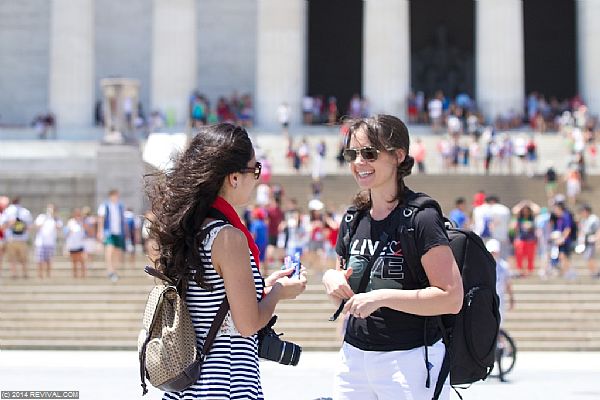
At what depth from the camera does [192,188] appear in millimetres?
4973

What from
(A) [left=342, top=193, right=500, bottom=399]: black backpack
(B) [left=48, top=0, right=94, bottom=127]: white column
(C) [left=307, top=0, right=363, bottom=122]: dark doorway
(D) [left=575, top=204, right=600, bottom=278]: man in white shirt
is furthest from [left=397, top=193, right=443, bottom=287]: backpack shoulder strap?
(C) [left=307, top=0, right=363, bottom=122]: dark doorway

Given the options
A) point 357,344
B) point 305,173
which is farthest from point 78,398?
point 305,173

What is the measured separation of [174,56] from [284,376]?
3228 cm

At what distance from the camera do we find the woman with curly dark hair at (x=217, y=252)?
481 cm

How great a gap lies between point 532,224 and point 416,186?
9975 millimetres

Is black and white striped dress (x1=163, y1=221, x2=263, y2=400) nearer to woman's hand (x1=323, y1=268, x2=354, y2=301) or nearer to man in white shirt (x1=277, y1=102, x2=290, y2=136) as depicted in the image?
woman's hand (x1=323, y1=268, x2=354, y2=301)

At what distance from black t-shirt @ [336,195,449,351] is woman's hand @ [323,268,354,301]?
79mm

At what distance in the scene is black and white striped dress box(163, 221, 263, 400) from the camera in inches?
189

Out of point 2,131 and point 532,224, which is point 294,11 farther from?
point 532,224

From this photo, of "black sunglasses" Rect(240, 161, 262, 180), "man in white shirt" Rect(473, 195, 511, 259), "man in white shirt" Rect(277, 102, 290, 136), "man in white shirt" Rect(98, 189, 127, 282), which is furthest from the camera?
"man in white shirt" Rect(277, 102, 290, 136)

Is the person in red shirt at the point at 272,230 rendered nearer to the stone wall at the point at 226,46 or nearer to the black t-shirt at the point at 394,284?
the black t-shirt at the point at 394,284

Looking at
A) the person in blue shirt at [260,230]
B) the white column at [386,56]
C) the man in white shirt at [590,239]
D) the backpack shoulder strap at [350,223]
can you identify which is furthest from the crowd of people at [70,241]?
the white column at [386,56]

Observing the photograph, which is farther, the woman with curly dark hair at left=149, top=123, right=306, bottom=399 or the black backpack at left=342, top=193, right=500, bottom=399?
the black backpack at left=342, top=193, right=500, bottom=399

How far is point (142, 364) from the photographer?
4.80 metres
